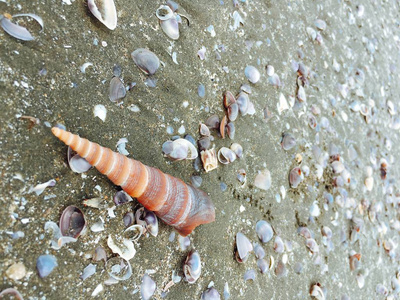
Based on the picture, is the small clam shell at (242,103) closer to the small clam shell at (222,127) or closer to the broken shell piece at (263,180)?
the small clam shell at (222,127)

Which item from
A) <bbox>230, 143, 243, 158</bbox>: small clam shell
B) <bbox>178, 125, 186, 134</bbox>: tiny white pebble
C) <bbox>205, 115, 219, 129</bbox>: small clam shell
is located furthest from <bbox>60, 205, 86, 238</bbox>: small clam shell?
<bbox>230, 143, 243, 158</bbox>: small clam shell

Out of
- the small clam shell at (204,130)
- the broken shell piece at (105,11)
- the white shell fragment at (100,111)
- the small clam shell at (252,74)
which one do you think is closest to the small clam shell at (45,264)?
the white shell fragment at (100,111)

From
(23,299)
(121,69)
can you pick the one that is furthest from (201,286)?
(121,69)

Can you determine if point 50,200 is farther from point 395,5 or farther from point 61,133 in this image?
point 395,5

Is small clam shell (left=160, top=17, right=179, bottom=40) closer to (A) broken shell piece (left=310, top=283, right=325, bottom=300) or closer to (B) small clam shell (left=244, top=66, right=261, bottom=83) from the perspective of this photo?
(B) small clam shell (left=244, top=66, right=261, bottom=83)

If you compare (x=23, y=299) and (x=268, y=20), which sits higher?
(x=268, y=20)

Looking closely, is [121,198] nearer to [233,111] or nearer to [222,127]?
[222,127]
